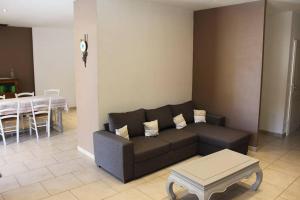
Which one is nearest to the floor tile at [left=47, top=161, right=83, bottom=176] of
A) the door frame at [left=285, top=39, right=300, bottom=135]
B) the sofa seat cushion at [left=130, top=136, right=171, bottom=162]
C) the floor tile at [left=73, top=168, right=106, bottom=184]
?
the floor tile at [left=73, top=168, right=106, bottom=184]

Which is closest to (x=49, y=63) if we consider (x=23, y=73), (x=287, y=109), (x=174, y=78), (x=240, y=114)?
(x=23, y=73)

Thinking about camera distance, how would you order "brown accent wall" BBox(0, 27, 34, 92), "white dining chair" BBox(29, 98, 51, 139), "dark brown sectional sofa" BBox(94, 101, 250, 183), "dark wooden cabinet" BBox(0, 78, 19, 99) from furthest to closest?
"brown accent wall" BBox(0, 27, 34, 92), "dark wooden cabinet" BBox(0, 78, 19, 99), "white dining chair" BBox(29, 98, 51, 139), "dark brown sectional sofa" BBox(94, 101, 250, 183)

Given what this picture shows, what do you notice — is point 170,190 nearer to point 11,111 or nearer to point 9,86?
point 11,111

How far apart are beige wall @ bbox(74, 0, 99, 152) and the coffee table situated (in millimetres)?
1737

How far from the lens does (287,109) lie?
554 cm

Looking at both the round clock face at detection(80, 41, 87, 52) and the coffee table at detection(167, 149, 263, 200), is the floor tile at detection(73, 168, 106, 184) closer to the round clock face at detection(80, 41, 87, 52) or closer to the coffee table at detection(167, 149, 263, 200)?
the coffee table at detection(167, 149, 263, 200)

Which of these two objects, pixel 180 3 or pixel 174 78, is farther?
pixel 174 78

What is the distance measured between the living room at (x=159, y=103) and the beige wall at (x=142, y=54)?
17mm

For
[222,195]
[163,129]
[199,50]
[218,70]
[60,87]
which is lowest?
[222,195]

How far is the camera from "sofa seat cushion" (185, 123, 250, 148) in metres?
4.08

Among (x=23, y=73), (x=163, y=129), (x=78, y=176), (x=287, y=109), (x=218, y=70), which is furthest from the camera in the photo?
(x=23, y=73)

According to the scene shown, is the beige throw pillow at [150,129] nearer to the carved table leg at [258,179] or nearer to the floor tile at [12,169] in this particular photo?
the carved table leg at [258,179]

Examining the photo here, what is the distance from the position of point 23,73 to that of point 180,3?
17.9ft

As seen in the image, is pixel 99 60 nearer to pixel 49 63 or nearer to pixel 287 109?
pixel 287 109
